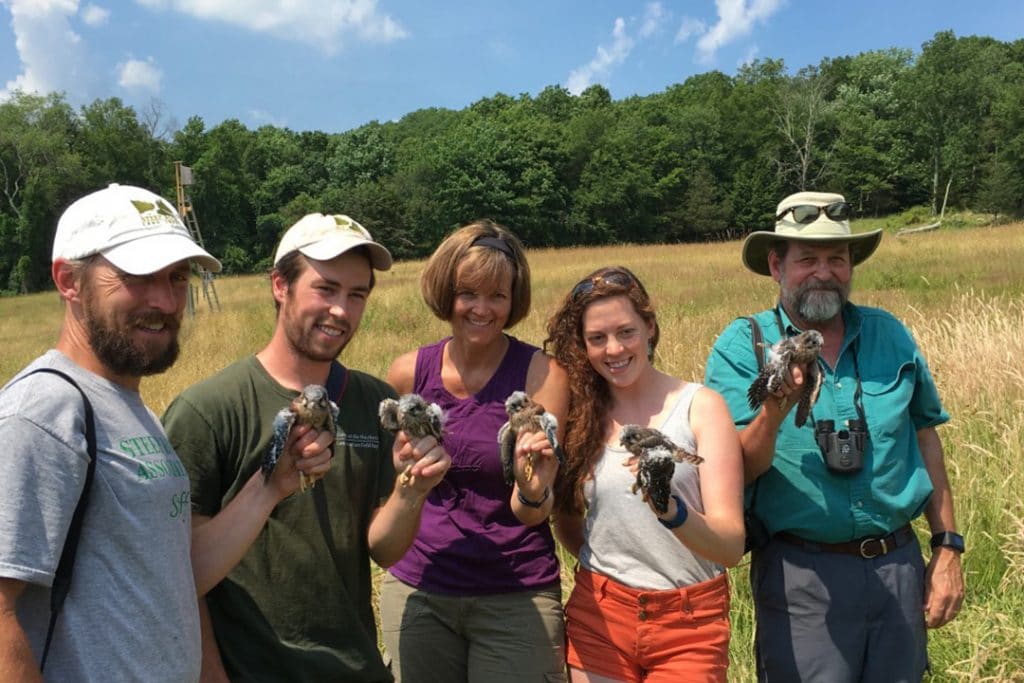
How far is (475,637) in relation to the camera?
3.41 metres

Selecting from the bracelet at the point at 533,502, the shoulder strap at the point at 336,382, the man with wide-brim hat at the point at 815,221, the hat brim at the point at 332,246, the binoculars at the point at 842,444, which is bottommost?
the bracelet at the point at 533,502

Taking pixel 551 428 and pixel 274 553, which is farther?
pixel 551 428

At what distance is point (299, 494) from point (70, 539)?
3.19ft

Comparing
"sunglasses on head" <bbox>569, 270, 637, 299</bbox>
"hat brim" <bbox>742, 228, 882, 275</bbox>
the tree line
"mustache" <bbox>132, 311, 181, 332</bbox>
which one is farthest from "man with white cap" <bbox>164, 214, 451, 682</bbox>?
the tree line

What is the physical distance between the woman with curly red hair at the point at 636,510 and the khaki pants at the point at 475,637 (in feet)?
0.43

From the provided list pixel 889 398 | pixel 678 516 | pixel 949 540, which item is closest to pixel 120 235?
pixel 678 516

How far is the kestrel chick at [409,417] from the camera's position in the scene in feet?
9.60

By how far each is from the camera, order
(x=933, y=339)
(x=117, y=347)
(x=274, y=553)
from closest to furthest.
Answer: (x=117, y=347) → (x=274, y=553) → (x=933, y=339)

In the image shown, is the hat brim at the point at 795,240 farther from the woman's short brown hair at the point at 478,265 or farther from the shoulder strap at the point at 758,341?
the woman's short brown hair at the point at 478,265

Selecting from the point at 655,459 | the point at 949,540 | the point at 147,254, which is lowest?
the point at 949,540

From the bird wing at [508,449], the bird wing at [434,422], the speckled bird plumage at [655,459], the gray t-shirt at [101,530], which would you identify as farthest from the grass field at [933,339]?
the speckled bird plumage at [655,459]

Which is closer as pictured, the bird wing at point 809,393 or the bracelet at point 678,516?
the bracelet at point 678,516

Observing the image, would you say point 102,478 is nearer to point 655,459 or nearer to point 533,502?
point 533,502

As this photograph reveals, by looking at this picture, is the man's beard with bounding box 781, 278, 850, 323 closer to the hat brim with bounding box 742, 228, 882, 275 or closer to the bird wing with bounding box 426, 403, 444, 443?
the hat brim with bounding box 742, 228, 882, 275
